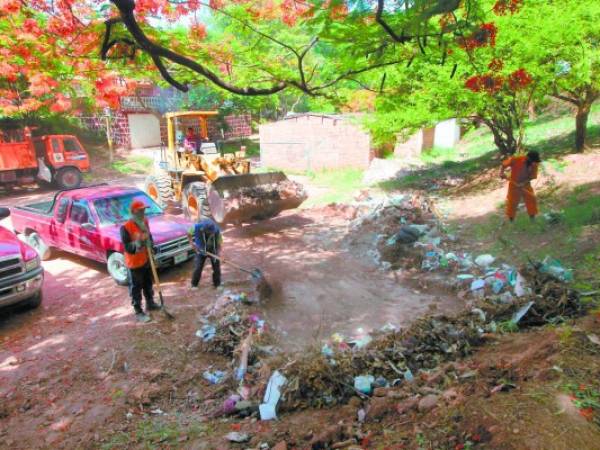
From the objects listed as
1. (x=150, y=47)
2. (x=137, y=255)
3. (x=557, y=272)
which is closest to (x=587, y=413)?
(x=557, y=272)

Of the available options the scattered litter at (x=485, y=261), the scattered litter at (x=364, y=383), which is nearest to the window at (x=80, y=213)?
the scattered litter at (x=364, y=383)

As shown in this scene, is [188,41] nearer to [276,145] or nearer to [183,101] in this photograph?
[276,145]

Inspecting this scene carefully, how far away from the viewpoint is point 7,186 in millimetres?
16547

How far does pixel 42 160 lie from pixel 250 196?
11.2 meters

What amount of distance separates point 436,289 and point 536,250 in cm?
197

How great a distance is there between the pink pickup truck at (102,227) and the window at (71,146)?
30.5 feet

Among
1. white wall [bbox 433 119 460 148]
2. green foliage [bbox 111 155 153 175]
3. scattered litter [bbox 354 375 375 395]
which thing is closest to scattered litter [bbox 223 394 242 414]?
scattered litter [bbox 354 375 375 395]

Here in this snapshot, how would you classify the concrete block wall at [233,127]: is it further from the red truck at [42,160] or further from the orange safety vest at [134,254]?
the orange safety vest at [134,254]

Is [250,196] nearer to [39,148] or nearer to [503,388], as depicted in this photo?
[503,388]

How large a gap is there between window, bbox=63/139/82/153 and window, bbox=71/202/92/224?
10633mm

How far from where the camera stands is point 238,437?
10.4 ft

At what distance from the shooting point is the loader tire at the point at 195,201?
32.9ft

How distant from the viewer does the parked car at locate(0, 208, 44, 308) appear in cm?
563

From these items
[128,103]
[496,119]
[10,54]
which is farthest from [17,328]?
[128,103]
